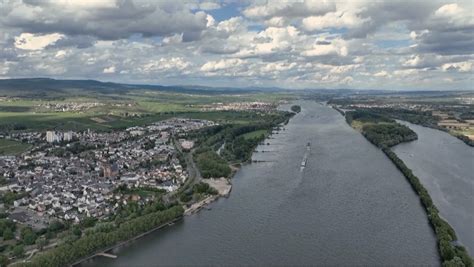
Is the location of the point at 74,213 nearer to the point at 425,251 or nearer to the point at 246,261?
the point at 246,261

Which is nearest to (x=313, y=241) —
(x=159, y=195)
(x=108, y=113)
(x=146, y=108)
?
(x=159, y=195)

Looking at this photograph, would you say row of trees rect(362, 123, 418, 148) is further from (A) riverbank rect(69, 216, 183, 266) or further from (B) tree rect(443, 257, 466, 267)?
(B) tree rect(443, 257, 466, 267)

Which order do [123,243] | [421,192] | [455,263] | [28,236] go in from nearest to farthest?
[455,263] → [28,236] → [123,243] → [421,192]

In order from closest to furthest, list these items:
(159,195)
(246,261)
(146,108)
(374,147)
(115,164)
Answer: (246,261), (159,195), (115,164), (374,147), (146,108)

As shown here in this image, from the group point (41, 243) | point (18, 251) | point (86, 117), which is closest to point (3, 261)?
point (18, 251)

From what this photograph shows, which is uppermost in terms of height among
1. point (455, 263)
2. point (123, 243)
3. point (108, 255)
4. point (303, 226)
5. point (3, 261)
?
point (455, 263)

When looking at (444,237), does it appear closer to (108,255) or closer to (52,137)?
(108,255)
